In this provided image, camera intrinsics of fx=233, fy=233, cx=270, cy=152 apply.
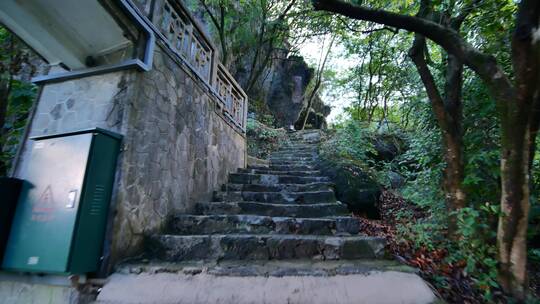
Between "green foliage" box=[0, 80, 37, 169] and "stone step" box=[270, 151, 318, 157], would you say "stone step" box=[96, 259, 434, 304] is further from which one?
"stone step" box=[270, 151, 318, 157]

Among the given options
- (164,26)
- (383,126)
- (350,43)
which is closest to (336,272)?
(164,26)

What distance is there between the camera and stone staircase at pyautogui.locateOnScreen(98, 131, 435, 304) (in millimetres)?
1866

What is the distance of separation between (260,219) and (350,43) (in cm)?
984

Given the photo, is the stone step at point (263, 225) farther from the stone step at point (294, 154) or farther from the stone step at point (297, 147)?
the stone step at point (297, 147)

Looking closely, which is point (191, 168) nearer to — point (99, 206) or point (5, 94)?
point (99, 206)

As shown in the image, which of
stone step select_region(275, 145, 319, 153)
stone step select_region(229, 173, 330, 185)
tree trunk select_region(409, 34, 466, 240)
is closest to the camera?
tree trunk select_region(409, 34, 466, 240)

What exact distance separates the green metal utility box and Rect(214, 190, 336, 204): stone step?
194 cm

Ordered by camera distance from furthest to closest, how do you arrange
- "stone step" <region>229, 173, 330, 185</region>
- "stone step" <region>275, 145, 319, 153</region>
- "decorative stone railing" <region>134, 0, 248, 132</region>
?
1. "stone step" <region>275, 145, 319, 153</region>
2. "stone step" <region>229, 173, 330, 185</region>
3. "decorative stone railing" <region>134, 0, 248, 132</region>

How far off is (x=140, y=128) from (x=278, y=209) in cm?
200

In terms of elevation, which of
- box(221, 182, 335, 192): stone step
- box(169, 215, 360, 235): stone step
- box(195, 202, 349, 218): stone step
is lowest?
box(169, 215, 360, 235): stone step

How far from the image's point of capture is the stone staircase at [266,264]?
1.87 meters

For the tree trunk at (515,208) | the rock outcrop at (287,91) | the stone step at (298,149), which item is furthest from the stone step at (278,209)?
the rock outcrop at (287,91)

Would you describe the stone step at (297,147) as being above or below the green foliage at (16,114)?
above

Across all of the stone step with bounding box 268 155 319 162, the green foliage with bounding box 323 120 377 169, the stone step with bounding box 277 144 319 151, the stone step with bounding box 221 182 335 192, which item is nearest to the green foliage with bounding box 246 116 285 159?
the stone step with bounding box 277 144 319 151
